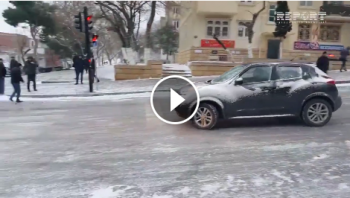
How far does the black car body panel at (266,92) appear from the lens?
7.36 metres

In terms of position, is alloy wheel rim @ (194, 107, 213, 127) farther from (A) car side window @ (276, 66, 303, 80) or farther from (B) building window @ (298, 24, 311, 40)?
(B) building window @ (298, 24, 311, 40)

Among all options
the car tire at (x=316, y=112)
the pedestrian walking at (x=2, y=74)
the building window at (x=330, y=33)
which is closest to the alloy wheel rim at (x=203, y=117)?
the car tire at (x=316, y=112)

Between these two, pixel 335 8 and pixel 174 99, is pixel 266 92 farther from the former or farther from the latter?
pixel 335 8

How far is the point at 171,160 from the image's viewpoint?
218 inches

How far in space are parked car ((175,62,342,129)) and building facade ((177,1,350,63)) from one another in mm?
21191

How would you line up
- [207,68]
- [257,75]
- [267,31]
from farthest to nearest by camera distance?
[267,31] < [207,68] < [257,75]

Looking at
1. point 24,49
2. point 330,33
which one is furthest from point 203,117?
point 24,49

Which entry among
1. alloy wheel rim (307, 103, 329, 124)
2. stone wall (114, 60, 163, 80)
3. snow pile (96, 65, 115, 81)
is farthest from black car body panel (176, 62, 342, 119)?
snow pile (96, 65, 115, 81)

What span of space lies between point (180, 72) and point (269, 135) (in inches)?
589

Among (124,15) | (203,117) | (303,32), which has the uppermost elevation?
(124,15)

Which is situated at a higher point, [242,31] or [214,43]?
[242,31]

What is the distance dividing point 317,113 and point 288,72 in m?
1.24

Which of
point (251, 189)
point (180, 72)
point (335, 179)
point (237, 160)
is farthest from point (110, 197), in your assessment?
point (180, 72)

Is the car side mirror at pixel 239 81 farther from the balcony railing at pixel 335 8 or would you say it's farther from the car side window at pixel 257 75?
the balcony railing at pixel 335 8
